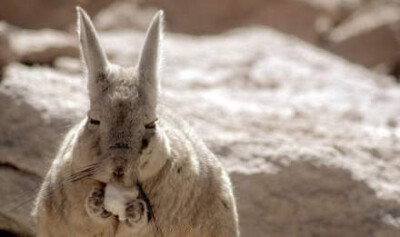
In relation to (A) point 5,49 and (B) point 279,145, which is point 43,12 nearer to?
(A) point 5,49

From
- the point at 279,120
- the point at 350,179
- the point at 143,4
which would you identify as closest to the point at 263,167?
the point at 350,179

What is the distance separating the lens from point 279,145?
6.98 m

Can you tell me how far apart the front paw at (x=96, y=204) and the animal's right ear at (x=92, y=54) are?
1.88ft

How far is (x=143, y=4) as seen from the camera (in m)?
13.9

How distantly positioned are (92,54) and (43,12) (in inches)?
376

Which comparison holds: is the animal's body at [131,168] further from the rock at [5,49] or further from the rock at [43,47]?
the rock at [43,47]

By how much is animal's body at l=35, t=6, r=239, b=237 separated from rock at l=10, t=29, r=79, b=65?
13.0ft

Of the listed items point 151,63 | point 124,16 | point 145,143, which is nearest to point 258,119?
point 151,63

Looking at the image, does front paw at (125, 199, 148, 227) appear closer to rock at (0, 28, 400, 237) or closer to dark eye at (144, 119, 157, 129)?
dark eye at (144, 119, 157, 129)

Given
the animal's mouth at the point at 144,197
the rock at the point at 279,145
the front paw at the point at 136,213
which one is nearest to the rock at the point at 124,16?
the rock at the point at 279,145

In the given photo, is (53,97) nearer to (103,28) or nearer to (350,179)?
(350,179)

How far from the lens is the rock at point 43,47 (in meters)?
9.04

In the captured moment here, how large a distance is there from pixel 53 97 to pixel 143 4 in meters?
7.11

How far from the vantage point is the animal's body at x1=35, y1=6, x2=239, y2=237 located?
14.2ft
